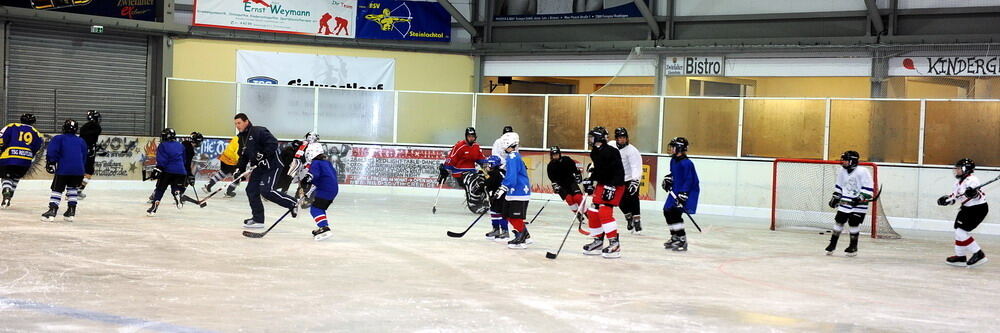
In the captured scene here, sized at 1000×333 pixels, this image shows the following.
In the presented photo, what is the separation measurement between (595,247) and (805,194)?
6.53 metres

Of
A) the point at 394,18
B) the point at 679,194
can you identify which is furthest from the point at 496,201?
the point at 394,18

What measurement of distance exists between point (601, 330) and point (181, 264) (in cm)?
430

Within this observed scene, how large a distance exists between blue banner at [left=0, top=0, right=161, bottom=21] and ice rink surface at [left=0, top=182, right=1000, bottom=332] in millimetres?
8660

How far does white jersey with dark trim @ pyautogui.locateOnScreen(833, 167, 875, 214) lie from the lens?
453 inches

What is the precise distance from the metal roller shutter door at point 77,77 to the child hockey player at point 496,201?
39.0 feet

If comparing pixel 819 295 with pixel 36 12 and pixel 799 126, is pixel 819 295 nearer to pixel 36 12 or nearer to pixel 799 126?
pixel 799 126

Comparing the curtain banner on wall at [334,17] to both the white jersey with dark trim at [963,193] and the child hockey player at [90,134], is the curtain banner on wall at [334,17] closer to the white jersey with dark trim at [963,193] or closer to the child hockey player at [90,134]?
the child hockey player at [90,134]

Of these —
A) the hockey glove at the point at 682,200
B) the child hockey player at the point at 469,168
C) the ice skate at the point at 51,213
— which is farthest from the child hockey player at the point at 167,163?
the hockey glove at the point at 682,200

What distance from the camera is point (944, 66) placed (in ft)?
64.6

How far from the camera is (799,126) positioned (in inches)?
698

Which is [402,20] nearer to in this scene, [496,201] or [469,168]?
[469,168]

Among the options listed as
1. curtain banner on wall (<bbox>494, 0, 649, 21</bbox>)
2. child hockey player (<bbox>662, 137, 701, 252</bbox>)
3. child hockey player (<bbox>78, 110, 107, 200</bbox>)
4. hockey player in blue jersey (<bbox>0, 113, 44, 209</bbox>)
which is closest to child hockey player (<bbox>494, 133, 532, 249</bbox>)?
child hockey player (<bbox>662, 137, 701, 252</bbox>)

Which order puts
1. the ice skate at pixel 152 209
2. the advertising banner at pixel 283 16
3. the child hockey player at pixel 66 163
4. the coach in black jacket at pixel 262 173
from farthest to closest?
the advertising banner at pixel 283 16, the ice skate at pixel 152 209, the child hockey player at pixel 66 163, the coach in black jacket at pixel 262 173

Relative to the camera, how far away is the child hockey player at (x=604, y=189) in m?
10.5
